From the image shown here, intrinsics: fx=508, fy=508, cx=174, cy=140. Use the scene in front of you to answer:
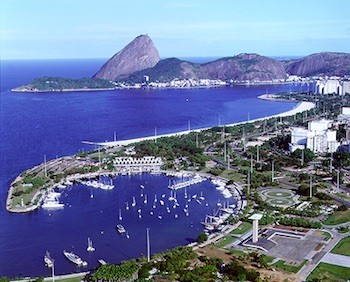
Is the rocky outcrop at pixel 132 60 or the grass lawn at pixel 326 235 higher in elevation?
the rocky outcrop at pixel 132 60

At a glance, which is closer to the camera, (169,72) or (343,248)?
(343,248)

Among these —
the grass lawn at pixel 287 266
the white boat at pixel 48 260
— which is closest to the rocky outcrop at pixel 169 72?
the white boat at pixel 48 260

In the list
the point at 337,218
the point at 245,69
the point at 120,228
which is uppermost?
the point at 245,69

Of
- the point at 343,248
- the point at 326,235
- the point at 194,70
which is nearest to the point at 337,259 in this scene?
the point at 343,248

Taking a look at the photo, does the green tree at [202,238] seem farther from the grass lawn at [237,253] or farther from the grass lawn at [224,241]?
the grass lawn at [237,253]

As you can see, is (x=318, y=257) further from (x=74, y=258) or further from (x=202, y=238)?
(x=74, y=258)

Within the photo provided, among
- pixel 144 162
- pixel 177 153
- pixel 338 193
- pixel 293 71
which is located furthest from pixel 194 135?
pixel 293 71

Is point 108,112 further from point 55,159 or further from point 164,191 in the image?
point 164,191

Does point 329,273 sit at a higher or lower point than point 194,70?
lower
